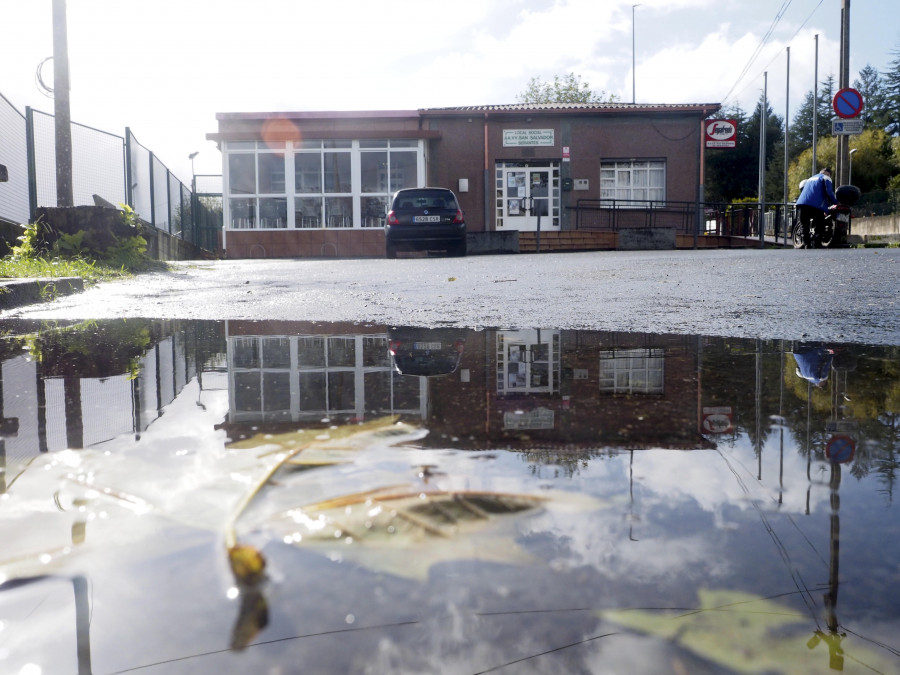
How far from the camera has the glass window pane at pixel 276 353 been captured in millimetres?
2679

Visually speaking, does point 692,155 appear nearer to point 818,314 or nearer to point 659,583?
point 818,314

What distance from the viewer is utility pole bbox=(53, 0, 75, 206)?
11938mm

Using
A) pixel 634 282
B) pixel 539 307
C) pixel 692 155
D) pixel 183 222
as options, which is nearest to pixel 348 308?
pixel 539 307

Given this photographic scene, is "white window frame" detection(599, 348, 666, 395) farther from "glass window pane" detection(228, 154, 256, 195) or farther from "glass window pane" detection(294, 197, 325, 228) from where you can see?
"glass window pane" detection(228, 154, 256, 195)

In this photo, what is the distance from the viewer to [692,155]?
24.7 metres

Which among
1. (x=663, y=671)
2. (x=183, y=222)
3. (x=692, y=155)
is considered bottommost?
(x=663, y=671)

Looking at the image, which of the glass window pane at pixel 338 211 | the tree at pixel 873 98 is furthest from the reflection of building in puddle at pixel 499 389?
the tree at pixel 873 98

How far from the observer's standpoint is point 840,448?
148cm

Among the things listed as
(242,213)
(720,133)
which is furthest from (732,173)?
(242,213)

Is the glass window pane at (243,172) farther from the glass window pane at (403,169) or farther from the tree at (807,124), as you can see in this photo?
the tree at (807,124)

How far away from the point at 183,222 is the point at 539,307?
2038 centimetres

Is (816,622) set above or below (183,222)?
below

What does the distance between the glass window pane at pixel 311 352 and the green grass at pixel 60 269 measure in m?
4.68

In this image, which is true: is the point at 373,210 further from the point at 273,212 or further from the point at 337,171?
the point at 273,212
